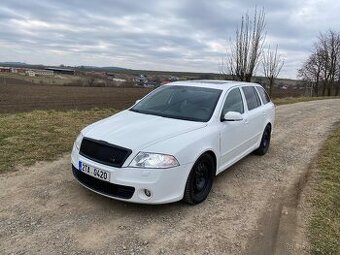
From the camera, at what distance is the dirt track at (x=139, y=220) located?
3.56m

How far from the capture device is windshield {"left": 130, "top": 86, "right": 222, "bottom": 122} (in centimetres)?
517

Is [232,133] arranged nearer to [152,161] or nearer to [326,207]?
[326,207]

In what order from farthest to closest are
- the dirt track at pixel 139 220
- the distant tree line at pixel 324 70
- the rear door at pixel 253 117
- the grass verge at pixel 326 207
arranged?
1. the distant tree line at pixel 324 70
2. the rear door at pixel 253 117
3. the grass verge at pixel 326 207
4. the dirt track at pixel 139 220

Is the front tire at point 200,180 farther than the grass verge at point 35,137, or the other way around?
the grass verge at point 35,137

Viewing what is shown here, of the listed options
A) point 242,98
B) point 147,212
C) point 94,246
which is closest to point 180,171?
point 147,212

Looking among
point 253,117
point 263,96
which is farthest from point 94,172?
point 263,96

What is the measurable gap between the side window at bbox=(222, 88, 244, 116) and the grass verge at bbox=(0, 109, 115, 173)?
3221 mm

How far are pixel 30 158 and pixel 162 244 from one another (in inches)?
139

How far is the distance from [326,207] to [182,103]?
252 cm

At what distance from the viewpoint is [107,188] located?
4184mm

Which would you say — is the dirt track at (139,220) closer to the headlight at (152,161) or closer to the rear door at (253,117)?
the headlight at (152,161)

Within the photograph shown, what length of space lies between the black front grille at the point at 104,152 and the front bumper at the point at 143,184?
0.07m

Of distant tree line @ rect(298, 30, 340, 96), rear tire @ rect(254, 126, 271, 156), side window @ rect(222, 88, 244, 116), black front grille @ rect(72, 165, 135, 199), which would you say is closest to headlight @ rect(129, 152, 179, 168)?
black front grille @ rect(72, 165, 135, 199)

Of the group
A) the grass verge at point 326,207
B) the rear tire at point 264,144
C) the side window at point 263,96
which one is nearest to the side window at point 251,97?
the side window at point 263,96
